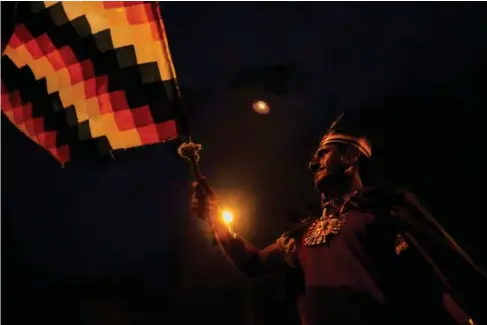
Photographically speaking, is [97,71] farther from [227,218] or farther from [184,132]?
[227,218]

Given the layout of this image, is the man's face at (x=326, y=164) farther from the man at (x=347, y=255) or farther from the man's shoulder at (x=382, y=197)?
the man's shoulder at (x=382, y=197)

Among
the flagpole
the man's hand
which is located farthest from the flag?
the man's hand

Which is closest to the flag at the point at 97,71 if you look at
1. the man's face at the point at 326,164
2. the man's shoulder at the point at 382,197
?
the man's face at the point at 326,164

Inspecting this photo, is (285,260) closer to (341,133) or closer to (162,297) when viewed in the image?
(341,133)

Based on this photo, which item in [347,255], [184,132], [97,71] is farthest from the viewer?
[97,71]

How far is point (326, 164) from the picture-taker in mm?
4254

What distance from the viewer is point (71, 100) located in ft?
15.8

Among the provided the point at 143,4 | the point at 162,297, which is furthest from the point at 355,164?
the point at 162,297

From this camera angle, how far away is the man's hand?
14.0 ft

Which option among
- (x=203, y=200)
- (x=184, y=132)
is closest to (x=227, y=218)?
(x=203, y=200)

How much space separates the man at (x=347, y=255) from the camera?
353 cm

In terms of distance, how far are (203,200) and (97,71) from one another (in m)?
1.49

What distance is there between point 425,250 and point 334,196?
3.19ft

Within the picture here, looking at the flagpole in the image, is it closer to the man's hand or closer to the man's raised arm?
the man's hand
